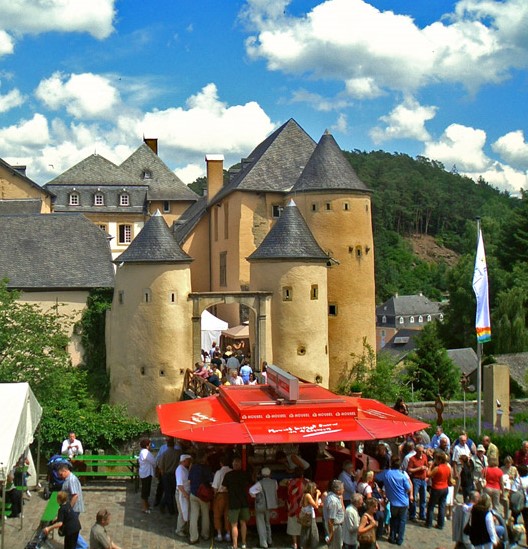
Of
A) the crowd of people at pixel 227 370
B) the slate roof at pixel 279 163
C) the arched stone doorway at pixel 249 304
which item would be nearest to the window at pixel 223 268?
the slate roof at pixel 279 163

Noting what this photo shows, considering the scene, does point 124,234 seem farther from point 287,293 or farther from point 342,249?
point 287,293

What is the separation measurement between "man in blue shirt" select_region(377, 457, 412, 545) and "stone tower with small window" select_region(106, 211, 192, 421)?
17340mm

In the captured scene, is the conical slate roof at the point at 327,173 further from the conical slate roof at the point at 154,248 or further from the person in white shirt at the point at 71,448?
the person in white shirt at the point at 71,448

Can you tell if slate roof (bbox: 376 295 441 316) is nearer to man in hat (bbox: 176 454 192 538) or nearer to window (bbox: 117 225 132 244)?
window (bbox: 117 225 132 244)

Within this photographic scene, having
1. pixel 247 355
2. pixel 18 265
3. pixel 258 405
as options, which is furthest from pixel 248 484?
pixel 18 265

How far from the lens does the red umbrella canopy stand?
15359 mm

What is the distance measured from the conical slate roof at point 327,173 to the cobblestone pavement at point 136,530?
22722 millimetres

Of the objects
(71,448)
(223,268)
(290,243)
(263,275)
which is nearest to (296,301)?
(263,275)

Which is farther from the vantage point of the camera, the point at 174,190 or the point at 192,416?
the point at 174,190

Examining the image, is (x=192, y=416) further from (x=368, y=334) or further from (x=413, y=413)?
(x=368, y=334)

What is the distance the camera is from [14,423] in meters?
14.9

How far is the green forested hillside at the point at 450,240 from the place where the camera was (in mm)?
61906

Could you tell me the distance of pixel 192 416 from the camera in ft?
56.0

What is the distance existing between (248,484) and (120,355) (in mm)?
17706
